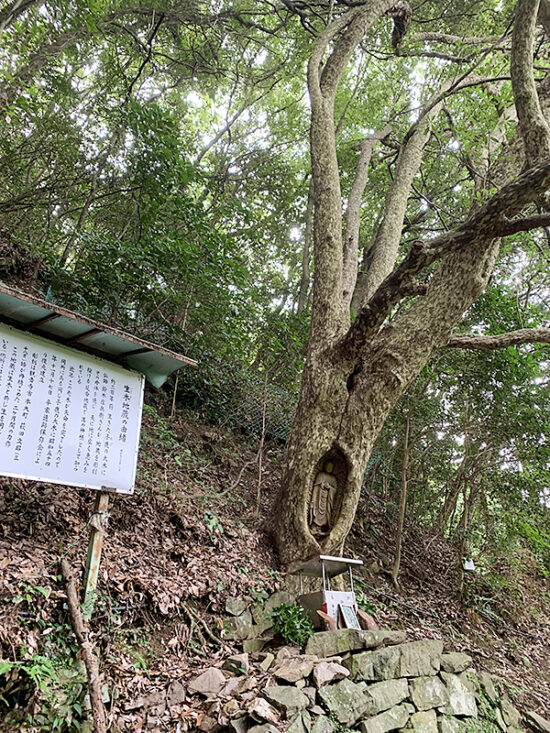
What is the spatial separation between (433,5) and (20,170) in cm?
867

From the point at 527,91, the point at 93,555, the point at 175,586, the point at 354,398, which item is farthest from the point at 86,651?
the point at 527,91

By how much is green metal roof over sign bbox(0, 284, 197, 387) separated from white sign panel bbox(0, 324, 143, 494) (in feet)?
0.44

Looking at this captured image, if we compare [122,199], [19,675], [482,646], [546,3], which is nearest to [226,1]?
[122,199]

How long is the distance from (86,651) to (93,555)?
0.60 metres

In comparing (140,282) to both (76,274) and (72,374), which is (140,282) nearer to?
(76,274)

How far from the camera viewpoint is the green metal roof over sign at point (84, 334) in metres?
3.10

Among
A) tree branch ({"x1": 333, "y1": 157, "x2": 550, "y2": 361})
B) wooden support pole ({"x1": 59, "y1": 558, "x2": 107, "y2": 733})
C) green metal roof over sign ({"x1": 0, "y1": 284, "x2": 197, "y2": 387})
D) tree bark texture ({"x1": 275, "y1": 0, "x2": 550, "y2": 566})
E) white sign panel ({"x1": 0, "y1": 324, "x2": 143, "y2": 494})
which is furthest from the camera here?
Answer: tree bark texture ({"x1": 275, "y1": 0, "x2": 550, "y2": 566})

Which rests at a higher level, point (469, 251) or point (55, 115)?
point (55, 115)

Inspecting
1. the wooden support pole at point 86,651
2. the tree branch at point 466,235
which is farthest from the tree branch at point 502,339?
the wooden support pole at point 86,651

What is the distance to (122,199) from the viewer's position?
8234mm

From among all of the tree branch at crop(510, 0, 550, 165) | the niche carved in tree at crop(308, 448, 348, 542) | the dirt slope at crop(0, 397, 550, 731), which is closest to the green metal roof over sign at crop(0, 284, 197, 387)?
the dirt slope at crop(0, 397, 550, 731)

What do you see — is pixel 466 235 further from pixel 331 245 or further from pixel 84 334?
pixel 84 334

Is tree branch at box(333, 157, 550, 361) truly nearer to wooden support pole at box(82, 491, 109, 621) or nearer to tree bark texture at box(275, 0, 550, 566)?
tree bark texture at box(275, 0, 550, 566)

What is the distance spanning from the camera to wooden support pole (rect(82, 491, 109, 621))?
3.12 meters
